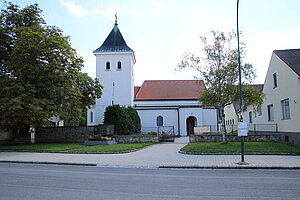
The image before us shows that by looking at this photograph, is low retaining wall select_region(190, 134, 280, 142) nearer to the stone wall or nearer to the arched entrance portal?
the stone wall

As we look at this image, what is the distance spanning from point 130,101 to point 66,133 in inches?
555

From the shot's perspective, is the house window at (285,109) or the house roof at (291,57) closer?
the house roof at (291,57)

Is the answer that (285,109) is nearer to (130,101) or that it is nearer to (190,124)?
(190,124)

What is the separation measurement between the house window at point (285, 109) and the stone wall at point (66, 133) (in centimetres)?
1703

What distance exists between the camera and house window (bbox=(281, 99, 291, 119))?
20969 millimetres

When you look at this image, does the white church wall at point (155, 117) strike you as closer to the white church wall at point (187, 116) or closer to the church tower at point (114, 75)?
the white church wall at point (187, 116)

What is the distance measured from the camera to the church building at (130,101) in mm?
39562

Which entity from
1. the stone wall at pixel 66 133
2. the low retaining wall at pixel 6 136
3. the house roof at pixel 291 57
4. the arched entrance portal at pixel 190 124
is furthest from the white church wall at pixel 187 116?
the low retaining wall at pixel 6 136

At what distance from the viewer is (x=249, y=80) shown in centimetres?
2014

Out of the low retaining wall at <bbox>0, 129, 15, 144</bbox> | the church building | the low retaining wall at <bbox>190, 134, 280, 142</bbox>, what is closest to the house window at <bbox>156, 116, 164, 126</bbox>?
the church building

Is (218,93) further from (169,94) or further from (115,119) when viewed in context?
(169,94)

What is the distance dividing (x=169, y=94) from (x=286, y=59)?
24.1 m

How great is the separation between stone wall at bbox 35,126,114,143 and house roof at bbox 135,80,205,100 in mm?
16993

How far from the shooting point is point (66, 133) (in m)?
27.2
